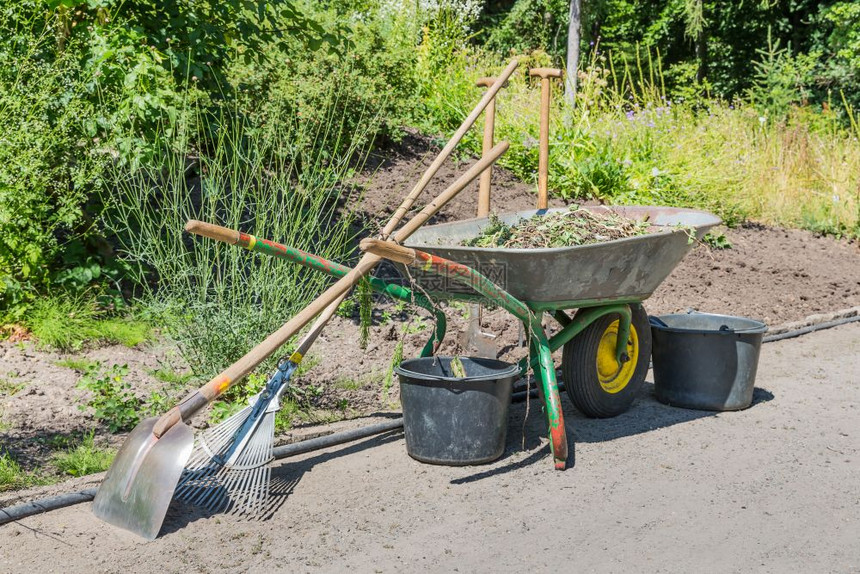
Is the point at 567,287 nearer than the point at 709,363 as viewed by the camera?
Yes

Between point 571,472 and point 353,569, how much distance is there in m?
1.16

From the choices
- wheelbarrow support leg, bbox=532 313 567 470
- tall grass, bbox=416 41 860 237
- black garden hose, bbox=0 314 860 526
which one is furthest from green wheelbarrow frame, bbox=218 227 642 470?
tall grass, bbox=416 41 860 237

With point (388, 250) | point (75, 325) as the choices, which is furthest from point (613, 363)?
point (75, 325)

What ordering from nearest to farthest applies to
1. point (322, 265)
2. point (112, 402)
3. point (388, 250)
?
point (388, 250)
point (322, 265)
point (112, 402)

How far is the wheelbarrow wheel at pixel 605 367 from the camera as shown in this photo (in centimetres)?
389

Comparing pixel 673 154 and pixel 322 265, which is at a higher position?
pixel 673 154

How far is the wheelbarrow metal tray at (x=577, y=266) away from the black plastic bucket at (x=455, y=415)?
0.39 metres

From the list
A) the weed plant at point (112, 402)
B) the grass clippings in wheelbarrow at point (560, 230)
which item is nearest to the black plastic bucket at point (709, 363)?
the grass clippings in wheelbarrow at point (560, 230)

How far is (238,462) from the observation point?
314cm

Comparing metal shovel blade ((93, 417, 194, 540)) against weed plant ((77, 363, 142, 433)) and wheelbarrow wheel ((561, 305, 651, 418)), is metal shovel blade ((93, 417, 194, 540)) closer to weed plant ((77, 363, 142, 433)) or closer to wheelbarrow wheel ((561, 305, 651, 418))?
weed plant ((77, 363, 142, 433))

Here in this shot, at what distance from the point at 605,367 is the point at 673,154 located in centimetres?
477

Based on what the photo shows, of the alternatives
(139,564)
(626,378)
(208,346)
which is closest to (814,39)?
(626,378)

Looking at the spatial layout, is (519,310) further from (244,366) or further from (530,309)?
(244,366)

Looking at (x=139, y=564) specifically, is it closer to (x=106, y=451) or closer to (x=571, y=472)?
(x=106, y=451)
